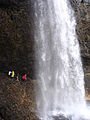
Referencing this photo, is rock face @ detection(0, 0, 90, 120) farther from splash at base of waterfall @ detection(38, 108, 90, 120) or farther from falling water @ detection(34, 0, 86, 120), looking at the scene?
splash at base of waterfall @ detection(38, 108, 90, 120)

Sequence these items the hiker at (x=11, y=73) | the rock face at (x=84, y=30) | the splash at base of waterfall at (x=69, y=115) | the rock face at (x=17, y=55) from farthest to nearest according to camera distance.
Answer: the rock face at (x=84, y=30) < the hiker at (x=11, y=73) < the splash at base of waterfall at (x=69, y=115) < the rock face at (x=17, y=55)

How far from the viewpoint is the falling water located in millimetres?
8609

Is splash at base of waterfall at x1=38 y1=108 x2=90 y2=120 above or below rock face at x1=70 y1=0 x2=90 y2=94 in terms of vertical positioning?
below

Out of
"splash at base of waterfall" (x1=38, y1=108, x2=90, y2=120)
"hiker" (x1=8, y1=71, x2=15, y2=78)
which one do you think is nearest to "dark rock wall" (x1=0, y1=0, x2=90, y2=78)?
"hiker" (x1=8, y1=71, x2=15, y2=78)

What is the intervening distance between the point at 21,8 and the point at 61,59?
260 centimetres

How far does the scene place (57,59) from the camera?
9.22 m

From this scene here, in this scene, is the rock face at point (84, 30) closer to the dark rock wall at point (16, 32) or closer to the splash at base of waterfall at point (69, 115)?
the dark rock wall at point (16, 32)

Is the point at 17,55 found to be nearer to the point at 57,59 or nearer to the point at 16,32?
→ the point at 16,32

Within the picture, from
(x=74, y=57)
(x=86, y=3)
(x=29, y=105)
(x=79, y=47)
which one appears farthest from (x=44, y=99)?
(x=86, y=3)

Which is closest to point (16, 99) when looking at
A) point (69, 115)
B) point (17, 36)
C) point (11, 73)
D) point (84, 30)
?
point (11, 73)

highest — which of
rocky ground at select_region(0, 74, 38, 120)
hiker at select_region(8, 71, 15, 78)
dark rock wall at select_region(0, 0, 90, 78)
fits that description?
dark rock wall at select_region(0, 0, 90, 78)

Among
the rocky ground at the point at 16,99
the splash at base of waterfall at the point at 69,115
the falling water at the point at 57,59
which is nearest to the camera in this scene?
the rocky ground at the point at 16,99

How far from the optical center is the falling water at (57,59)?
8.61 metres

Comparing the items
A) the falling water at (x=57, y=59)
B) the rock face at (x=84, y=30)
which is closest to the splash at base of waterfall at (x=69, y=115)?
the falling water at (x=57, y=59)
